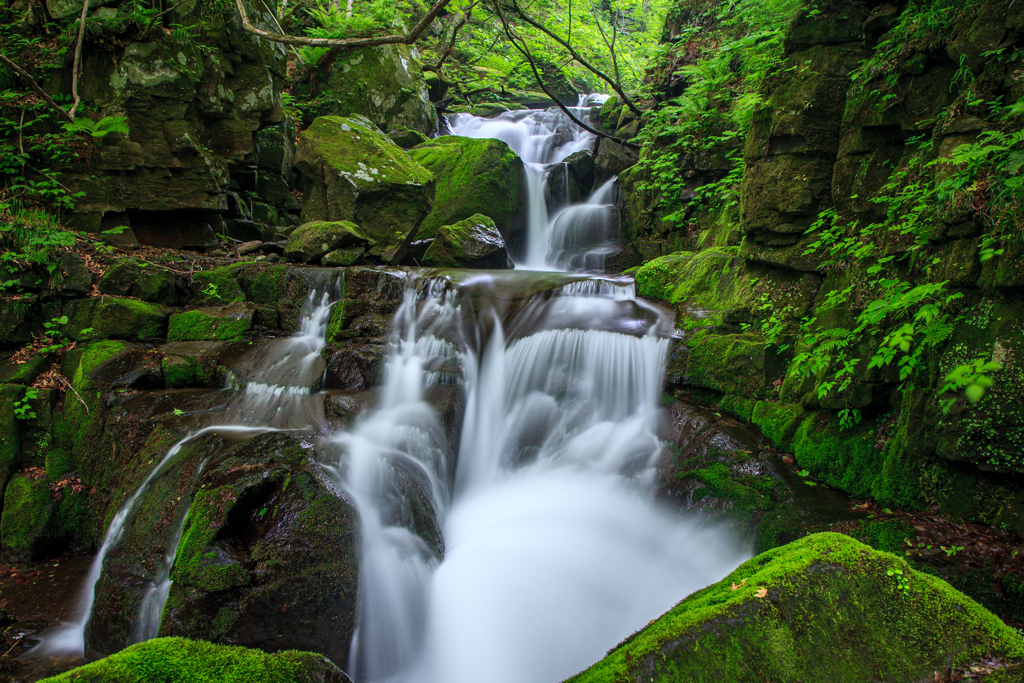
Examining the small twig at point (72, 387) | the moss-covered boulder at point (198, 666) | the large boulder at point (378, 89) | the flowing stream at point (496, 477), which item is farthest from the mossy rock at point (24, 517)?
the large boulder at point (378, 89)

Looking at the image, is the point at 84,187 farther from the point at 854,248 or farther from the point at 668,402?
the point at 854,248

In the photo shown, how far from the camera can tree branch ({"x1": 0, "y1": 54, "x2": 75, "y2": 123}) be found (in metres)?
5.42

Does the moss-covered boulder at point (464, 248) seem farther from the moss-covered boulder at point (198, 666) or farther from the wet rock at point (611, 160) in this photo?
the moss-covered boulder at point (198, 666)

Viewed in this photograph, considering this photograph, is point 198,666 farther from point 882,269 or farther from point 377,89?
point 377,89

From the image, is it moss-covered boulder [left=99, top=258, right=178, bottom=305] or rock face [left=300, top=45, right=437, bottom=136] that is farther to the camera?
rock face [left=300, top=45, right=437, bottom=136]

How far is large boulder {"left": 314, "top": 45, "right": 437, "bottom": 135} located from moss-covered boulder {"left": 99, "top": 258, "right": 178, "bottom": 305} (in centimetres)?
769

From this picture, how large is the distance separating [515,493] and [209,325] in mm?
4531

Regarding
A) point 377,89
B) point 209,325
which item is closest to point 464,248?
point 209,325

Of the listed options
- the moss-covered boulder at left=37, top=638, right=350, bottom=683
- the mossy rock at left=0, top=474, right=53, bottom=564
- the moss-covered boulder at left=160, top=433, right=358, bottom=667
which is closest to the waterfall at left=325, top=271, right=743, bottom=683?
the moss-covered boulder at left=160, top=433, right=358, bottom=667

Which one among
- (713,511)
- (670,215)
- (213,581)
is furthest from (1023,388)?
(670,215)

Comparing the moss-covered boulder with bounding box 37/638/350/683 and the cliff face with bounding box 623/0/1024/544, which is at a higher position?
the cliff face with bounding box 623/0/1024/544

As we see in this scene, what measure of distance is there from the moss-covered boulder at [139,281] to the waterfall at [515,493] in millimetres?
3051

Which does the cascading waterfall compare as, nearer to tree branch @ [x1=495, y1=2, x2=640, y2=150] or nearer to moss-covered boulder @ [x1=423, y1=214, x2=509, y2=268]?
moss-covered boulder @ [x1=423, y1=214, x2=509, y2=268]

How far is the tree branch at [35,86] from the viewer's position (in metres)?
5.42
